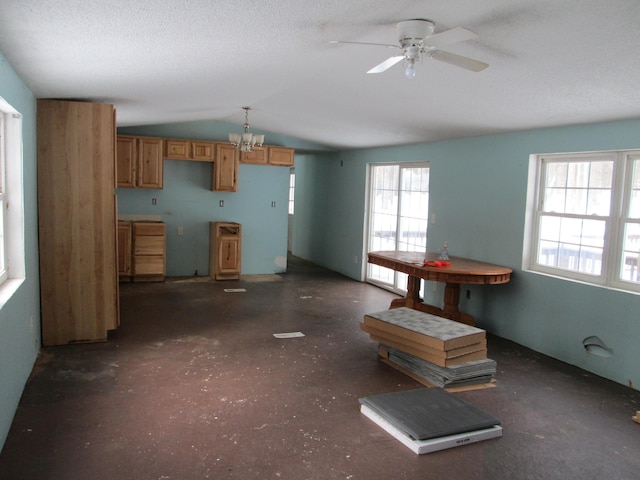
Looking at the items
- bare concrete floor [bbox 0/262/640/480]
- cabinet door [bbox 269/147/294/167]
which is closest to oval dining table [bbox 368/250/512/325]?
bare concrete floor [bbox 0/262/640/480]

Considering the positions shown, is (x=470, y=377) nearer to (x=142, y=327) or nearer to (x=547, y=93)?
(x=547, y=93)

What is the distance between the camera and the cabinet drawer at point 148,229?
738cm

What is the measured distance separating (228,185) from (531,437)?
19.9ft

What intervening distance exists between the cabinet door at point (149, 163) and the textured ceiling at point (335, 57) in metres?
1.94

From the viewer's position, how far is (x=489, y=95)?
4.18 m

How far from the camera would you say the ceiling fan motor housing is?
2691mm

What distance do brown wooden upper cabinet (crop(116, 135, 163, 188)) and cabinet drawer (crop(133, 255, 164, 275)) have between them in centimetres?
108

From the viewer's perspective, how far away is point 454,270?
490 centimetres

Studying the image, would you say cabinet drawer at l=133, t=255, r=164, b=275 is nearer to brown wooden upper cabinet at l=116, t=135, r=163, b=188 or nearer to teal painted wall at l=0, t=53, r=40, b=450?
brown wooden upper cabinet at l=116, t=135, r=163, b=188

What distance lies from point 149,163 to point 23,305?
14.2 feet

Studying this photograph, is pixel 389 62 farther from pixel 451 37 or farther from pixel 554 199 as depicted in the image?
pixel 554 199

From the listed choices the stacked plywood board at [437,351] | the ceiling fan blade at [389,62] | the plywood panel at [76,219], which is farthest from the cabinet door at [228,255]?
the ceiling fan blade at [389,62]

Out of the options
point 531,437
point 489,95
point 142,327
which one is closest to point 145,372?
point 142,327

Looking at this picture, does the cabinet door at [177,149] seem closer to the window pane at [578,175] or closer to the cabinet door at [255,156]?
the cabinet door at [255,156]
